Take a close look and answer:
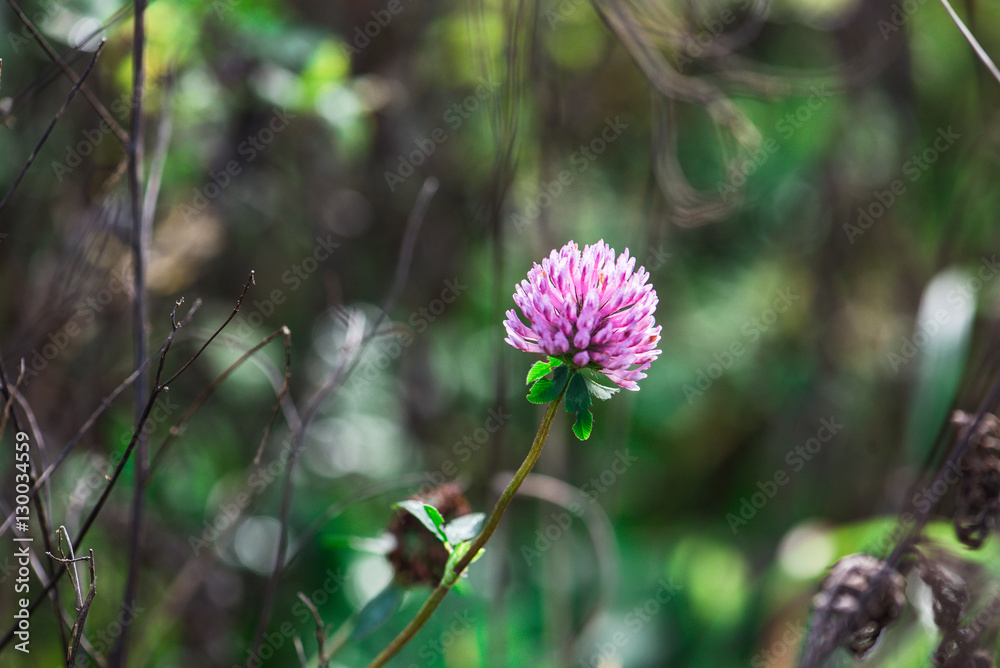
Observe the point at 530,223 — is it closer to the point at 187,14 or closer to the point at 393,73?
the point at 393,73

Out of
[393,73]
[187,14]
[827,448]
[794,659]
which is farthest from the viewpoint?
[827,448]

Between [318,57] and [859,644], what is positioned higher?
[318,57]

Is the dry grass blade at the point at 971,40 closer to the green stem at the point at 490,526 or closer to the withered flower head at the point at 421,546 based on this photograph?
the green stem at the point at 490,526

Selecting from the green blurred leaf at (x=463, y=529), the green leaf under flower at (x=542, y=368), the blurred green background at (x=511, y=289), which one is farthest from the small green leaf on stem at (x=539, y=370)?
the blurred green background at (x=511, y=289)

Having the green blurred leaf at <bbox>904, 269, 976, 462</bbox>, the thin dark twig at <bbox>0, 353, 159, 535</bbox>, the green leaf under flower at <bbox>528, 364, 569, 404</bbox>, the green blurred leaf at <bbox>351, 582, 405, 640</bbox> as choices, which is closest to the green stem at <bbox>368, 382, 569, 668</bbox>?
the green leaf under flower at <bbox>528, 364, 569, 404</bbox>

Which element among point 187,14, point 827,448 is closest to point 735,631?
point 827,448
